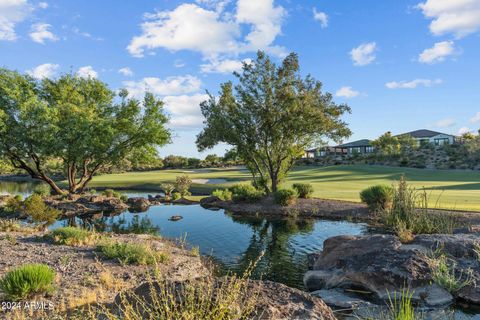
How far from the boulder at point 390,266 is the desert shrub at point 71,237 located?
27.5 feet

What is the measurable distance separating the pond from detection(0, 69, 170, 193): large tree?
7.73 m

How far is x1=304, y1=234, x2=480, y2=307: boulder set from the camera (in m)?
9.15

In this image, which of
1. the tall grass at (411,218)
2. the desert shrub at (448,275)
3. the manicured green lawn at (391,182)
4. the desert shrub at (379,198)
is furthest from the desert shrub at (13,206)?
the desert shrub at (448,275)

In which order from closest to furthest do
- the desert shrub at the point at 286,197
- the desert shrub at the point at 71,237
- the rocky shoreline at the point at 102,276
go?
the rocky shoreline at the point at 102,276 < the desert shrub at the point at 71,237 < the desert shrub at the point at 286,197

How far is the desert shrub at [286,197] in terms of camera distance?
84.6 feet

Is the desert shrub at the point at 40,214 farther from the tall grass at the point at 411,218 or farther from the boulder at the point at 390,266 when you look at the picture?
the tall grass at the point at 411,218

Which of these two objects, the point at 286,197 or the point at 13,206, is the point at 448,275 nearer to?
the point at 286,197

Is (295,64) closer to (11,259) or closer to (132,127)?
(132,127)

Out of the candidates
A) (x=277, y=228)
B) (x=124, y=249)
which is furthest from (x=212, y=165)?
(x=124, y=249)

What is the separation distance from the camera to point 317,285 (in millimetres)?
10523

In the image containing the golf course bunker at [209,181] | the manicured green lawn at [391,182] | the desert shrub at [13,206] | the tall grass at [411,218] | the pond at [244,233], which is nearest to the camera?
the pond at [244,233]

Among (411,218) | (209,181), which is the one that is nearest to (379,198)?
(411,218)

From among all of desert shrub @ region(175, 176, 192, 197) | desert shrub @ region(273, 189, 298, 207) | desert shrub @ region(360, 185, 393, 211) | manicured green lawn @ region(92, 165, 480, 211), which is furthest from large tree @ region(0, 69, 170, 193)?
desert shrub @ region(360, 185, 393, 211)

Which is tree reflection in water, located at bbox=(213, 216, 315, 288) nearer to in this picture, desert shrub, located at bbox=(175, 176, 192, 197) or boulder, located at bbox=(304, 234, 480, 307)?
boulder, located at bbox=(304, 234, 480, 307)
